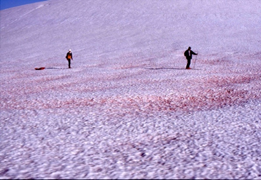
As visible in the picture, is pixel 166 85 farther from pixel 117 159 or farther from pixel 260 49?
pixel 260 49

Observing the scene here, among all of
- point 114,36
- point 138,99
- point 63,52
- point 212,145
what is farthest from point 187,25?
point 212,145

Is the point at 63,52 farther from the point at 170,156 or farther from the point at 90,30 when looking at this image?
the point at 170,156

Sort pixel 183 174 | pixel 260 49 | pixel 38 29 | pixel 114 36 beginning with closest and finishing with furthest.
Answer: pixel 183 174, pixel 260 49, pixel 114 36, pixel 38 29

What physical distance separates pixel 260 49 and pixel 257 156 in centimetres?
2337

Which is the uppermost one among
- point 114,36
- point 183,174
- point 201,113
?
point 114,36

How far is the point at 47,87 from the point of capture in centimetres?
1334

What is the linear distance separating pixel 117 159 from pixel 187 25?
38.6 meters

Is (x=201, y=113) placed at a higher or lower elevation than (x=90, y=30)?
lower

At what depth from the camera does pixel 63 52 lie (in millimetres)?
30984

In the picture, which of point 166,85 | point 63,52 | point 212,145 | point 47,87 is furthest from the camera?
point 63,52

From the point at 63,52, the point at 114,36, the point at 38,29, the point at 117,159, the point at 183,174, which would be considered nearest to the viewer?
the point at 183,174

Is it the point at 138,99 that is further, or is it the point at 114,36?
the point at 114,36

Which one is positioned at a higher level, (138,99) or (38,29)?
(38,29)

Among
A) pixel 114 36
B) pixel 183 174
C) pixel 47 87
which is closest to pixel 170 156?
pixel 183 174
